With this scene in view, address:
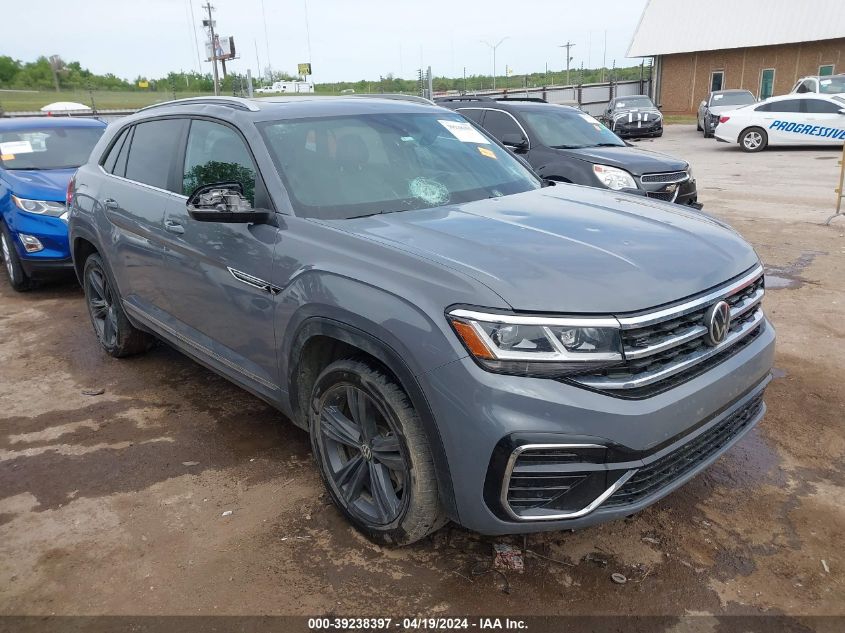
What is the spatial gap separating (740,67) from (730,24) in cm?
242

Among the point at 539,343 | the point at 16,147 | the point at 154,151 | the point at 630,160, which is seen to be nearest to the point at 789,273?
the point at 630,160

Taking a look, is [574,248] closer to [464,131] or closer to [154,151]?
[464,131]

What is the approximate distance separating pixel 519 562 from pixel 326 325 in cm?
124

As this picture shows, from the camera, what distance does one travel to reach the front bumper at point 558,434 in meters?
2.22

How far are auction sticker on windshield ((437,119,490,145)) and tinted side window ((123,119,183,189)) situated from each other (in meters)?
1.59

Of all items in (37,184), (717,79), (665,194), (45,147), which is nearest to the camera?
(37,184)

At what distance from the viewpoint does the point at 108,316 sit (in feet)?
17.0

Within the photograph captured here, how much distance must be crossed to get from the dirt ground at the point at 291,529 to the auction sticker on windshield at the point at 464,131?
6.57ft

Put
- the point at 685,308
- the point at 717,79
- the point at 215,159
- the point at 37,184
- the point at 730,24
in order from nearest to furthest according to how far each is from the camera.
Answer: the point at 685,308, the point at 215,159, the point at 37,184, the point at 730,24, the point at 717,79

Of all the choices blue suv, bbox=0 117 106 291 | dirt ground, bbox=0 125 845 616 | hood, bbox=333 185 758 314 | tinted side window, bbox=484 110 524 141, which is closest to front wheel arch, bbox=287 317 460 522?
hood, bbox=333 185 758 314

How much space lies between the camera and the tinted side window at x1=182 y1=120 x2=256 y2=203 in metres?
3.37

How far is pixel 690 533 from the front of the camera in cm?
292

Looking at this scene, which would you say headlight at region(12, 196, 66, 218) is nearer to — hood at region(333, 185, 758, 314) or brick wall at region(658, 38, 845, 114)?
hood at region(333, 185, 758, 314)

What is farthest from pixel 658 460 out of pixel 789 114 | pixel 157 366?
pixel 789 114
